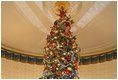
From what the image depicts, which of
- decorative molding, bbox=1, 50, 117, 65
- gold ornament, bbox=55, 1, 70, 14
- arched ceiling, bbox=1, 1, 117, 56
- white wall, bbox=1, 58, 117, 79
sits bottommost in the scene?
white wall, bbox=1, 58, 117, 79

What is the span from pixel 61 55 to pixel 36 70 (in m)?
3.98

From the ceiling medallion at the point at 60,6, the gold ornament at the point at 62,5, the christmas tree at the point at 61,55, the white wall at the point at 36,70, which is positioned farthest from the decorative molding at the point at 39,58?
the christmas tree at the point at 61,55

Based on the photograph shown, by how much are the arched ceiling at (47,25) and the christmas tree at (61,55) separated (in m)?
1.11

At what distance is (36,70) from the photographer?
9414 mm

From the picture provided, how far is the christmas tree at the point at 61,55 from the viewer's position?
5449 millimetres

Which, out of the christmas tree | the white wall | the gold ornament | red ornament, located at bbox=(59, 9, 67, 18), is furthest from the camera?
the white wall

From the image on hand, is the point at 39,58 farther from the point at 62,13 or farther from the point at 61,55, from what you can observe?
the point at 61,55

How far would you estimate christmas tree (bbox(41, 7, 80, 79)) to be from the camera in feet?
17.9

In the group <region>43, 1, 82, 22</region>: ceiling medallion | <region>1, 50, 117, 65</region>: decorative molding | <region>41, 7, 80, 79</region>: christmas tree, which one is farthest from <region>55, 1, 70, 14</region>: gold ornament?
<region>1, 50, 117, 65</region>: decorative molding

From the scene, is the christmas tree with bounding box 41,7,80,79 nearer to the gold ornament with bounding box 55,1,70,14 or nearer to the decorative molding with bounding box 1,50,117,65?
the gold ornament with bounding box 55,1,70,14

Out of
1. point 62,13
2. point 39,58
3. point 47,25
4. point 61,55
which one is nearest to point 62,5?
point 62,13

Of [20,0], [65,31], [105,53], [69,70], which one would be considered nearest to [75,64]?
[69,70]

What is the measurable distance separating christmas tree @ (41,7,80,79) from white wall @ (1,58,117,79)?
348cm

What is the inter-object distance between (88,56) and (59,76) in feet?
13.7
